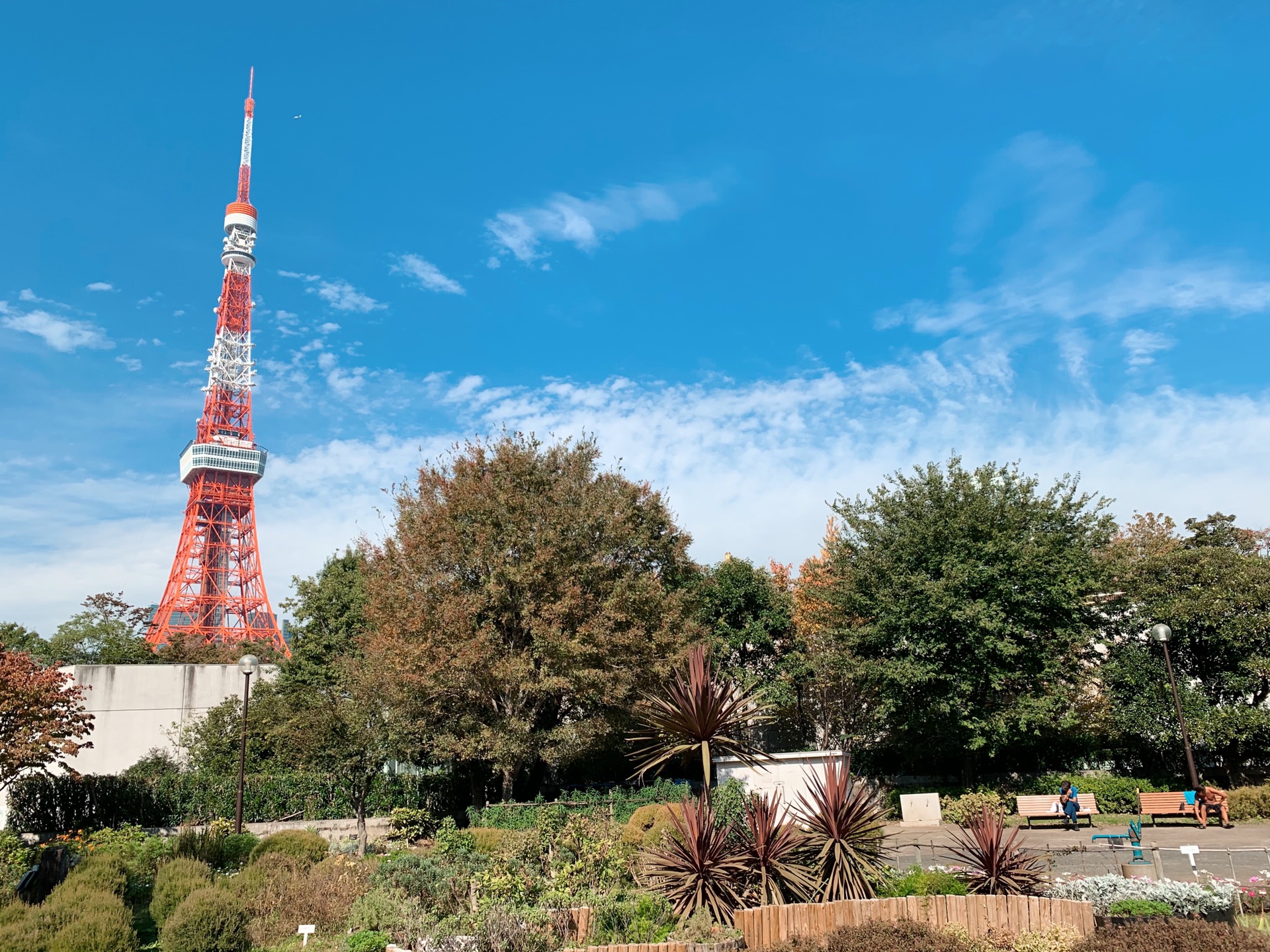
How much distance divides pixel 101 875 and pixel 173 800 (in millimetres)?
12933

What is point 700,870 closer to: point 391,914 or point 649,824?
point 391,914

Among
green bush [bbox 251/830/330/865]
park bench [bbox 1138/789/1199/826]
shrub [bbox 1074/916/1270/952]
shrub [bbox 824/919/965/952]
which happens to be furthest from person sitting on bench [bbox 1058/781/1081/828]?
green bush [bbox 251/830/330/865]

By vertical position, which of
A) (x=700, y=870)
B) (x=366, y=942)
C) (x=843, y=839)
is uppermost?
(x=843, y=839)

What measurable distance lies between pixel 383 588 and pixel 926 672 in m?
15.4

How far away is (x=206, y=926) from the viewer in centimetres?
1028

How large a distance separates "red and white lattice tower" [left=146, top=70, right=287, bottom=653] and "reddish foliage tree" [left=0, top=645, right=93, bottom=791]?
4281 centimetres

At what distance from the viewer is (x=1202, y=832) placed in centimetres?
1867

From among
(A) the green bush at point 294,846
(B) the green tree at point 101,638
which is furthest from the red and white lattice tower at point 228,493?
(A) the green bush at point 294,846

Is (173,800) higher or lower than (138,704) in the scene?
lower

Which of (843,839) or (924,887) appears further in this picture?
(924,887)

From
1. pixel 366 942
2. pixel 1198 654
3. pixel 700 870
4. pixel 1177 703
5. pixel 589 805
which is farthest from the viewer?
pixel 1198 654

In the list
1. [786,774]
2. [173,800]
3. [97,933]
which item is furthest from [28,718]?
[786,774]

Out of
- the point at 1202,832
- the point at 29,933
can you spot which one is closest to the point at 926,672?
the point at 1202,832

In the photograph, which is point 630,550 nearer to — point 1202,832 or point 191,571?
point 1202,832
